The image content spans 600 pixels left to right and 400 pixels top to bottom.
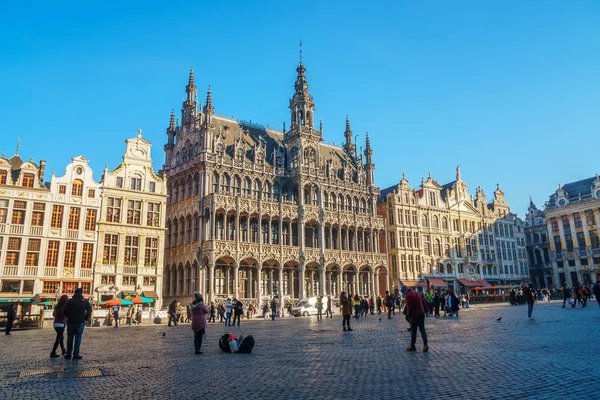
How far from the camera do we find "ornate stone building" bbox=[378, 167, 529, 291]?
67312 millimetres

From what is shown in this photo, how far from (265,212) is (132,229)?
14511 mm

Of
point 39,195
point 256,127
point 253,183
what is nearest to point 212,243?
point 253,183

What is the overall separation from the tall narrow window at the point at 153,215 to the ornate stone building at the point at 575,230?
69232 millimetres

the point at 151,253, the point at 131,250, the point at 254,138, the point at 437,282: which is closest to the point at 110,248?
the point at 131,250

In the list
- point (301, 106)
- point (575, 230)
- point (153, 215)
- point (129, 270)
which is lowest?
point (129, 270)

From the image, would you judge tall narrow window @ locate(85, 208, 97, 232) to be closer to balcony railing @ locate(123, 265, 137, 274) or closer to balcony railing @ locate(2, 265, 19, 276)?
balcony railing @ locate(123, 265, 137, 274)

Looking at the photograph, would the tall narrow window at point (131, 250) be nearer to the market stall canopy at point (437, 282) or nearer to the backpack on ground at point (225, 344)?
the backpack on ground at point (225, 344)

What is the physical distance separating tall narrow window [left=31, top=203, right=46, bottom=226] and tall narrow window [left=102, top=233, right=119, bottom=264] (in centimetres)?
551

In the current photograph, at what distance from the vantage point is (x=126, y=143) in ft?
154

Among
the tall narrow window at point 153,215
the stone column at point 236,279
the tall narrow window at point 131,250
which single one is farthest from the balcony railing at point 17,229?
the stone column at point 236,279

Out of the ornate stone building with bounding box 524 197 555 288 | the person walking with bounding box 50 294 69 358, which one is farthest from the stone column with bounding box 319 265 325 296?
the ornate stone building with bounding box 524 197 555 288

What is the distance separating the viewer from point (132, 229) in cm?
4522

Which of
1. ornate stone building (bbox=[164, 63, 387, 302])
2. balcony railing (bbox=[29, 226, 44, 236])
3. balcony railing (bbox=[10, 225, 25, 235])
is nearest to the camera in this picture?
balcony railing (bbox=[10, 225, 25, 235])

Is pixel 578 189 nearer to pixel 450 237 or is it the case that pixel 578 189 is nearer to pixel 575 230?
pixel 575 230
